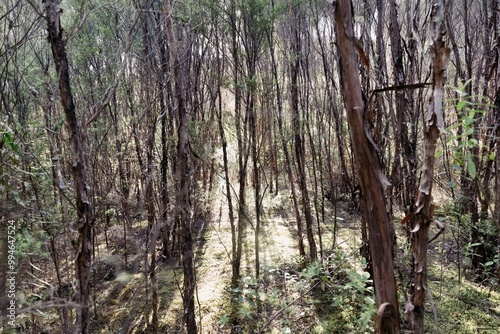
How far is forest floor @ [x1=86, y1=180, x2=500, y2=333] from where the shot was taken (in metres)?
3.37

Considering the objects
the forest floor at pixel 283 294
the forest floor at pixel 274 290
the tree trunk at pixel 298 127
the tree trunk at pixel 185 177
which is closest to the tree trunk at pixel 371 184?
the forest floor at pixel 283 294

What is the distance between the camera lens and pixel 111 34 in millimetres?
5723

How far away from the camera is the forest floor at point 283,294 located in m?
3.37

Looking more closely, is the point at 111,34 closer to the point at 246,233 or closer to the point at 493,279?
the point at 246,233

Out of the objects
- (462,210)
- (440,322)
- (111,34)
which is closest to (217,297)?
(440,322)

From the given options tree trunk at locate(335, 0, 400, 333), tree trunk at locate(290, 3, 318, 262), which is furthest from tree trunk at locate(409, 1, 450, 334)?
tree trunk at locate(290, 3, 318, 262)

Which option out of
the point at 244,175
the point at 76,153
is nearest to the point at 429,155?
the point at 76,153

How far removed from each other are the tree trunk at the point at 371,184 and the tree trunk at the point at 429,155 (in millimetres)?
243

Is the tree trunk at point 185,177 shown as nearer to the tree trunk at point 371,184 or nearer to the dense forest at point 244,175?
the dense forest at point 244,175

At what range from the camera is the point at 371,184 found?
747 millimetres

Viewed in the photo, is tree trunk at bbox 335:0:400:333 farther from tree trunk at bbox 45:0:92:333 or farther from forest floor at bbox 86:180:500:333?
tree trunk at bbox 45:0:92:333

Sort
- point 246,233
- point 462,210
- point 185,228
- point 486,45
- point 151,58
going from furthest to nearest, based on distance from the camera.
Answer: point 246,233 → point 151,58 → point 462,210 → point 486,45 → point 185,228

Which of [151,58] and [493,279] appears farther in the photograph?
[151,58]

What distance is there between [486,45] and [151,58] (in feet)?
16.0
